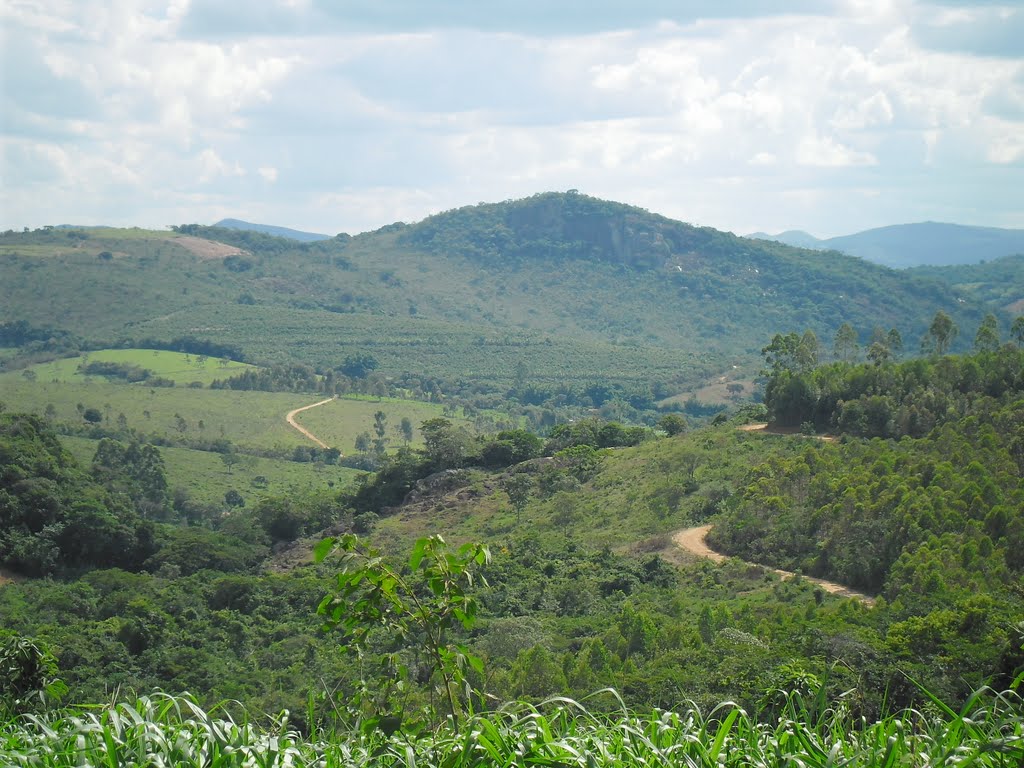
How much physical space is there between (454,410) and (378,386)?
7.40m

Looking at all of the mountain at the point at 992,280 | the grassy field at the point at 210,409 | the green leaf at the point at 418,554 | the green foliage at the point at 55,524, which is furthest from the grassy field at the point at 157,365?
the mountain at the point at 992,280

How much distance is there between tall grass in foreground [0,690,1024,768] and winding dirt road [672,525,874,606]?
815 inches

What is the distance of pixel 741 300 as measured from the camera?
151875 mm

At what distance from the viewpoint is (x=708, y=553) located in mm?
30094

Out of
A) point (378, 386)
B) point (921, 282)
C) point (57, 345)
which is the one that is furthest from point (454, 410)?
point (921, 282)

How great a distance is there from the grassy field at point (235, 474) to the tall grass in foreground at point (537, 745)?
163 feet

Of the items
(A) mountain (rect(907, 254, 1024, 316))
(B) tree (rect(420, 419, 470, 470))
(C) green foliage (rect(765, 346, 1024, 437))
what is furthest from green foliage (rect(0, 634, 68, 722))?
(A) mountain (rect(907, 254, 1024, 316))

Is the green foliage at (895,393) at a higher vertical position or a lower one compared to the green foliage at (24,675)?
lower

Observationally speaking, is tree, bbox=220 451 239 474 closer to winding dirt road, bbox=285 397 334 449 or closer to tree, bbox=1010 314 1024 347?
winding dirt road, bbox=285 397 334 449

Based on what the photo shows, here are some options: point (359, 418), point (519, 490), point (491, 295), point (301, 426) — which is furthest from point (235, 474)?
point (491, 295)

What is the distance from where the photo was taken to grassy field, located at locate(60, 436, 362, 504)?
181 ft

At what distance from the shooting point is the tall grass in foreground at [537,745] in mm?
4272

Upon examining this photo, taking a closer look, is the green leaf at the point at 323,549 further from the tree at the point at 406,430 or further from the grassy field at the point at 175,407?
the tree at the point at 406,430

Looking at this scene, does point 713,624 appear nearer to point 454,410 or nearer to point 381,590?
point 381,590
